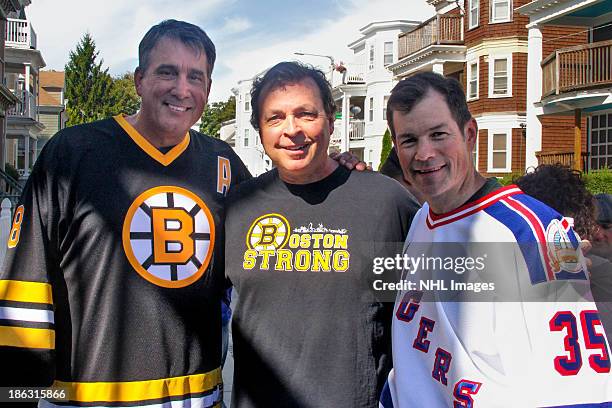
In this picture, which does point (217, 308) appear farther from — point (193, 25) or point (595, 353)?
point (595, 353)

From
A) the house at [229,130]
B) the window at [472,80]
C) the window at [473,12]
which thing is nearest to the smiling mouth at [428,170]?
the window at [472,80]

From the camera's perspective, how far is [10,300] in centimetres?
261

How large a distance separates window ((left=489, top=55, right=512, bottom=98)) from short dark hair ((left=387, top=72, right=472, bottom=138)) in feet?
81.9

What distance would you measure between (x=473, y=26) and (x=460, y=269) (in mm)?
27167

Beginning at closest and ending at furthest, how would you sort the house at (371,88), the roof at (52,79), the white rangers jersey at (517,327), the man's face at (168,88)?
the white rangers jersey at (517,327) → the man's face at (168,88) → the house at (371,88) → the roof at (52,79)

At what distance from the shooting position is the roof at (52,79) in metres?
58.0

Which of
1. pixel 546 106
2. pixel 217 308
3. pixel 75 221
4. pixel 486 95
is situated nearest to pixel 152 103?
pixel 75 221

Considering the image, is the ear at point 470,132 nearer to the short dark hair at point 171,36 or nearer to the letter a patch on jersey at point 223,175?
the letter a patch on jersey at point 223,175

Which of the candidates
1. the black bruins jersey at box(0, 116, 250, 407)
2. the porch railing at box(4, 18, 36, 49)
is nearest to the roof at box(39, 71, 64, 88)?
the porch railing at box(4, 18, 36, 49)

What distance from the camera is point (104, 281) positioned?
108 inches

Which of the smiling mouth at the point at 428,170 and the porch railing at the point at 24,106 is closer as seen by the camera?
the smiling mouth at the point at 428,170

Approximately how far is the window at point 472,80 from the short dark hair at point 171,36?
83.4ft

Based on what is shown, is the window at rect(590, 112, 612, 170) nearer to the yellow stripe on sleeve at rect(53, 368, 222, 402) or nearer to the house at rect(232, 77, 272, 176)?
the yellow stripe on sleeve at rect(53, 368, 222, 402)

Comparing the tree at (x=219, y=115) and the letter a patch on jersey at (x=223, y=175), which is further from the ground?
the tree at (x=219, y=115)
